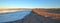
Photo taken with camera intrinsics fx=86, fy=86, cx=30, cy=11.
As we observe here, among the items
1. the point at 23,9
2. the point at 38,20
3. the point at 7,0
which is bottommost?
the point at 38,20

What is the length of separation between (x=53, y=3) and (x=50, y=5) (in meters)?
0.05

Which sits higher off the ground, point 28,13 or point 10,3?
point 10,3

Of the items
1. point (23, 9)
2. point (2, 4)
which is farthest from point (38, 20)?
point (2, 4)

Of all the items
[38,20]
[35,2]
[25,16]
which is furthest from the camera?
[35,2]

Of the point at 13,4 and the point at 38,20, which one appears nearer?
the point at 38,20

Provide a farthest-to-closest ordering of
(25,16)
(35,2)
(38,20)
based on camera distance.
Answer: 1. (35,2)
2. (25,16)
3. (38,20)

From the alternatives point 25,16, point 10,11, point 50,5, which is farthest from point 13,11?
point 50,5

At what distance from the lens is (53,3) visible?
1.14 meters

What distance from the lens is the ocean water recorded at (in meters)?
0.98

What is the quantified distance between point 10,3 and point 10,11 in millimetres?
117

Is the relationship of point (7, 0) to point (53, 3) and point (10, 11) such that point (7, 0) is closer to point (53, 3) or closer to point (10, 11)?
point (10, 11)

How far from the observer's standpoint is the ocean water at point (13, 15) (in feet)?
3.20

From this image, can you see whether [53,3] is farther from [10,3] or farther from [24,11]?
[10,3]

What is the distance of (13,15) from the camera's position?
3.42ft
